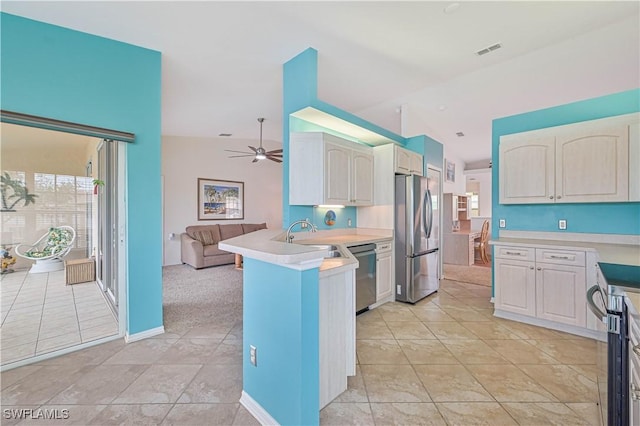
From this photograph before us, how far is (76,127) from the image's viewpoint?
7.45ft

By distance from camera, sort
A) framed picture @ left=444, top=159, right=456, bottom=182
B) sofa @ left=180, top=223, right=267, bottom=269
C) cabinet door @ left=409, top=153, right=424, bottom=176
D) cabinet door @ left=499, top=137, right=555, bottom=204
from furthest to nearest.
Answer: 1. framed picture @ left=444, top=159, right=456, bottom=182
2. sofa @ left=180, top=223, right=267, bottom=269
3. cabinet door @ left=409, top=153, right=424, bottom=176
4. cabinet door @ left=499, top=137, right=555, bottom=204

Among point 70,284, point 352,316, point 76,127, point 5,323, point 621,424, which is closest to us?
point 621,424

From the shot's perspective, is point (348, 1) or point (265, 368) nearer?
point (265, 368)

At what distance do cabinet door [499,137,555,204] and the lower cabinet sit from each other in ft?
2.19

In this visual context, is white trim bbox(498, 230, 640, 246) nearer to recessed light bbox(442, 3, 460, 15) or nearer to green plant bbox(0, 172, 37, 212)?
recessed light bbox(442, 3, 460, 15)

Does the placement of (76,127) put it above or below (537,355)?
above

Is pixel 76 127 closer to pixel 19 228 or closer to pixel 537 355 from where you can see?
pixel 19 228

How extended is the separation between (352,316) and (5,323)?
12.1 ft

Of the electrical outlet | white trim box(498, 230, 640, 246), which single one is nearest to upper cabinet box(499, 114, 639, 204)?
white trim box(498, 230, 640, 246)

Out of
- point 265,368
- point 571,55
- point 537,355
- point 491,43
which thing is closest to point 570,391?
point 537,355

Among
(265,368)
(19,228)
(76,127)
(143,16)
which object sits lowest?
(265,368)

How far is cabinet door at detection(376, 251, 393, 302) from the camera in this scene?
11.4 ft

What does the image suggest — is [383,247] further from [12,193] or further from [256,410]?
[12,193]

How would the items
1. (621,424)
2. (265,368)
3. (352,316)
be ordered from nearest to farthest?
(621,424)
(265,368)
(352,316)
